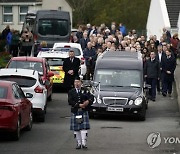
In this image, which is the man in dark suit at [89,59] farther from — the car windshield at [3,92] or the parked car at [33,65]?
the car windshield at [3,92]

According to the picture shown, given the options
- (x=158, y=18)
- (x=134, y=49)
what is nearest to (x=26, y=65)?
(x=134, y=49)

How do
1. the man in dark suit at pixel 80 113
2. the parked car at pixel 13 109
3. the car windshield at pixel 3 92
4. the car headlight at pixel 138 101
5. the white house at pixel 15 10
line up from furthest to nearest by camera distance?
the white house at pixel 15 10 → the car headlight at pixel 138 101 → the car windshield at pixel 3 92 → the parked car at pixel 13 109 → the man in dark suit at pixel 80 113

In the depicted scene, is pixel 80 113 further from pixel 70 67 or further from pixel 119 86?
pixel 70 67

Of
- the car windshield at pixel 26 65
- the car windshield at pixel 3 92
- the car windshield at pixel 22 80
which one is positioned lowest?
the car windshield at pixel 26 65

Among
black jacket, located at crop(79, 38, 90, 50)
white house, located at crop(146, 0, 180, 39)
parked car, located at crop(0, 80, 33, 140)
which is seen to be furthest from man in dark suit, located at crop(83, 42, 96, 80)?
white house, located at crop(146, 0, 180, 39)

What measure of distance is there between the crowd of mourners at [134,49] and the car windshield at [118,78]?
444 cm

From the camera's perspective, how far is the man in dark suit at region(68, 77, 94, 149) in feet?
64.6

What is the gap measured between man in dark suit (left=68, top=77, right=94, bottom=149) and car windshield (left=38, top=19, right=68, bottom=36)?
27771 mm

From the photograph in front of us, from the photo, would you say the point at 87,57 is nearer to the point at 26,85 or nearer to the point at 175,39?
the point at 175,39

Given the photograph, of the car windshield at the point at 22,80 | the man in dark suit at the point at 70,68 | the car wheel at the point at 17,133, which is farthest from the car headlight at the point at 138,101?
the car wheel at the point at 17,133

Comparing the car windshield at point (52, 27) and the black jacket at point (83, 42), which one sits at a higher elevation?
the car windshield at point (52, 27)

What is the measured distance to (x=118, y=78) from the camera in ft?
92.7

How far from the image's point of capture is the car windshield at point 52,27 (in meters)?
47.8

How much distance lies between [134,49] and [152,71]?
131 inches
